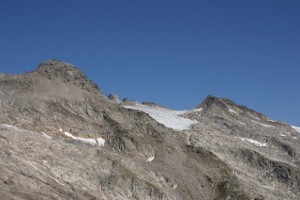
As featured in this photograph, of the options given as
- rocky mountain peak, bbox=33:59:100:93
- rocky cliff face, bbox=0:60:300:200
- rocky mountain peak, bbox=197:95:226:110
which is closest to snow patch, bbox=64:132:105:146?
rocky cliff face, bbox=0:60:300:200

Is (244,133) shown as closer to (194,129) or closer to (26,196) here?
(194,129)

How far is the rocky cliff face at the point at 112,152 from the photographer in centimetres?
5691

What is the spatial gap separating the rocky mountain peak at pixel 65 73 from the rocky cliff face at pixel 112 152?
0.22 metres

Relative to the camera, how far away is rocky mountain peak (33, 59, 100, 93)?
94562 millimetres

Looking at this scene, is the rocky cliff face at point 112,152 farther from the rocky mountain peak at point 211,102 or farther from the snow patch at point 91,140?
the rocky mountain peak at point 211,102

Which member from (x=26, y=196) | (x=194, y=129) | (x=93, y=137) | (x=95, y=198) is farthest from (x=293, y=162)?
(x=26, y=196)

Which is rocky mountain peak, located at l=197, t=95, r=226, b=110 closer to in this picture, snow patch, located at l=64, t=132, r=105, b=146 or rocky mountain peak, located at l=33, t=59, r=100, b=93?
rocky mountain peak, located at l=33, t=59, r=100, b=93

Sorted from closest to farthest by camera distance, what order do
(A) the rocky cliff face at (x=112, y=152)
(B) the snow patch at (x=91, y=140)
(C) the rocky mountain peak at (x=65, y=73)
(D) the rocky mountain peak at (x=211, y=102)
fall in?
(A) the rocky cliff face at (x=112, y=152)
(B) the snow patch at (x=91, y=140)
(C) the rocky mountain peak at (x=65, y=73)
(D) the rocky mountain peak at (x=211, y=102)

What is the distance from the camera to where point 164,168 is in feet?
244

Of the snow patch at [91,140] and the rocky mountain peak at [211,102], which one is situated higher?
the rocky mountain peak at [211,102]

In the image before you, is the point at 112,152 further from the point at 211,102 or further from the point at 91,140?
the point at 211,102

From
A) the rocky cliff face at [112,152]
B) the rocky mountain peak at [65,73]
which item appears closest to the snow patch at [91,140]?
the rocky cliff face at [112,152]

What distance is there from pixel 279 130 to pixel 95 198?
84.1m

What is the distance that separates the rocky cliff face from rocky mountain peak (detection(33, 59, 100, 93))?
Answer: 0.71 ft
